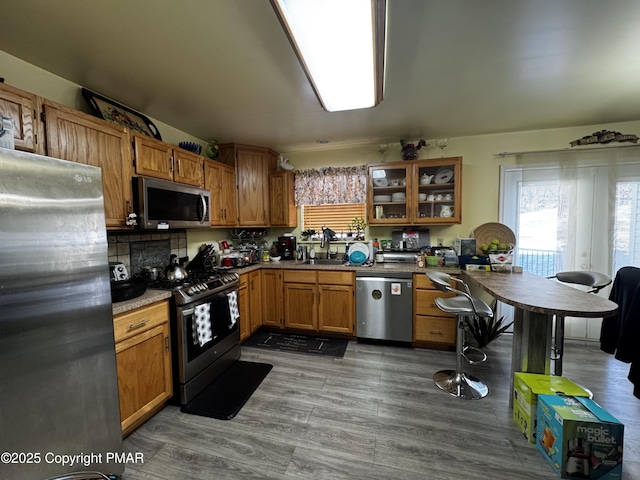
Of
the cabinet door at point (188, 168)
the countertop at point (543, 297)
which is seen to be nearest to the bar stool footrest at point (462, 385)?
the countertop at point (543, 297)

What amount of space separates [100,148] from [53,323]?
1.25 meters

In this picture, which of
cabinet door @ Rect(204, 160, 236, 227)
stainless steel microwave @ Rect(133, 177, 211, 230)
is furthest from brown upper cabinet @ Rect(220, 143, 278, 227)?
stainless steel microwave @ Rect(133, 177, 211, 230)

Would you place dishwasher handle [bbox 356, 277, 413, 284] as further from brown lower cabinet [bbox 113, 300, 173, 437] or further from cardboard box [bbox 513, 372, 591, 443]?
brown lower cabinet [bbox 113, 300, 173, 437]

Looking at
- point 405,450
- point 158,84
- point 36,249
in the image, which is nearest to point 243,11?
point 158,84

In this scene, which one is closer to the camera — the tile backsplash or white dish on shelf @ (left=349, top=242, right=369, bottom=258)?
the tile backsplash

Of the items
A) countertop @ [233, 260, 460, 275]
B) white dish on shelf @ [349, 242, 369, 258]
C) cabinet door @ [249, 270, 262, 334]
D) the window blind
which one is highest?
the window blind

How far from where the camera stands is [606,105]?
230 cm

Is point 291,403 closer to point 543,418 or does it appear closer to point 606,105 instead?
point 543,418

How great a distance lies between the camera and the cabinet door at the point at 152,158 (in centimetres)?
197

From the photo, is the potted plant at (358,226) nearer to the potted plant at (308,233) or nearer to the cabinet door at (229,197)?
the potted plant at (308,233)

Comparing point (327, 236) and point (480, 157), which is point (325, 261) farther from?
point (480, 157)

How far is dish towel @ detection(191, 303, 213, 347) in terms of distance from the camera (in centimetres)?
194

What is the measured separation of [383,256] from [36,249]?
3.00 m

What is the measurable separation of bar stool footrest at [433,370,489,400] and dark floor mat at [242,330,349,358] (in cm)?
97
